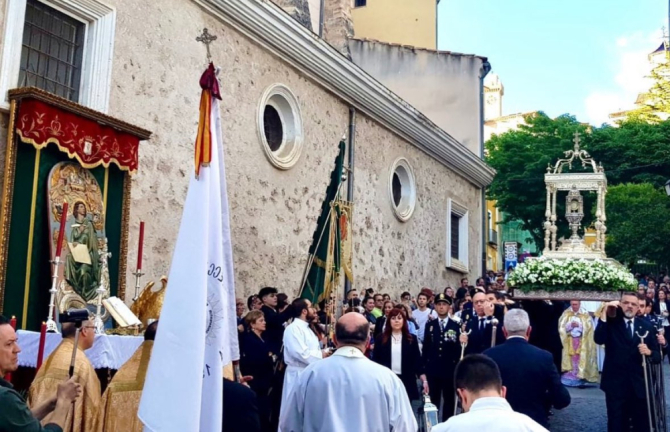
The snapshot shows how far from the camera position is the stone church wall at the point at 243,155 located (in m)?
9.73

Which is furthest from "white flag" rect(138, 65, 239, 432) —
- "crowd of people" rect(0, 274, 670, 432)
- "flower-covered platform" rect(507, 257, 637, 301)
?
"flower-covered platform" rect(507, 257, 637, 301)

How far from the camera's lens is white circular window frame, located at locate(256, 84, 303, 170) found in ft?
41.9

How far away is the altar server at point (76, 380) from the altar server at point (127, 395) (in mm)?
154

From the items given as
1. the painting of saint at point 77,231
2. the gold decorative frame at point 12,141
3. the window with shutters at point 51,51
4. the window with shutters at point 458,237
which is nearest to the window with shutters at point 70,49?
the window with shutters at point 51,51

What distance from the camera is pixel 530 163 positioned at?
3159 centimetres

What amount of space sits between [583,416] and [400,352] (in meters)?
3.00

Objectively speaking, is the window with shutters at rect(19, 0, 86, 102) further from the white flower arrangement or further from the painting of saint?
the white flower arrangement

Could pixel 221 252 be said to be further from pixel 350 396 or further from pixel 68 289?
pixel 68 289

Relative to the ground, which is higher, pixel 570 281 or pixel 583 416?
pixel 570 281

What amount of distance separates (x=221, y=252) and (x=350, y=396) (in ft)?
3.95

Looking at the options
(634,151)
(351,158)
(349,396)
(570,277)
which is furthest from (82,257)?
(634,151)

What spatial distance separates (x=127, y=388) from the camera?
5293 millimetres

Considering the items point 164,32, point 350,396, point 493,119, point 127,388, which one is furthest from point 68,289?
point 493,119

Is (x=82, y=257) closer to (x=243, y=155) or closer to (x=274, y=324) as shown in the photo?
(x=274, y=324)
